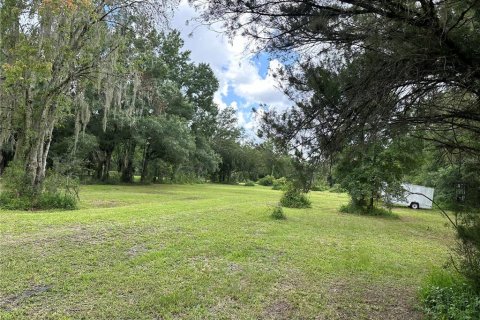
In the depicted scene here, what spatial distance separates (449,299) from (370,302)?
834mm

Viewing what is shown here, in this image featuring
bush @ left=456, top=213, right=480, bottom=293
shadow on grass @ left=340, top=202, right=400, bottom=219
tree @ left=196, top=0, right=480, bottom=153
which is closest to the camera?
tree @ left=196, top=0, right=480, bottom=153

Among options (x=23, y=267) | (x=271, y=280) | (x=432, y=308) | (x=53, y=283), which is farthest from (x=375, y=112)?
(x=23, y=267)

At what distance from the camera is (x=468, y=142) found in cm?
443

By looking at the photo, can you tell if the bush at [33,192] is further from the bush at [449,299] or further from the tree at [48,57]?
the bush at [449,299]

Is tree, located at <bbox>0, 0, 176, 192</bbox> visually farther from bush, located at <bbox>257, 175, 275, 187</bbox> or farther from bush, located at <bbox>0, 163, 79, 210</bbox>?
bush, located at <bbox>257, 175, 275, 187</bbox>

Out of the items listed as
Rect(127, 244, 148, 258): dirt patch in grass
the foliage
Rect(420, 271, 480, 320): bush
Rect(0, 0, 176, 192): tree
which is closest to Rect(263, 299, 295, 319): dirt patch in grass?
Rect(420, 271, 480, 320): bush

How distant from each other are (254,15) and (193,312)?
3.01 meters

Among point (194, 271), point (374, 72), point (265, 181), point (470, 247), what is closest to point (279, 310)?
point (194, 271)

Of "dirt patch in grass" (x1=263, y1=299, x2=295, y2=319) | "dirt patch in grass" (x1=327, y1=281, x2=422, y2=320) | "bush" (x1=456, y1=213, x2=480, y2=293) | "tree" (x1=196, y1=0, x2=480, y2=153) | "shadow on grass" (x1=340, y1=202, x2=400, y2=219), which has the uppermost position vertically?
"tree" (x1=196, y1=0, x2=480, y2=153)

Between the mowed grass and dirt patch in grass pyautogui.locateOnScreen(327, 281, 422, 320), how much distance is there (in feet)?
0.04

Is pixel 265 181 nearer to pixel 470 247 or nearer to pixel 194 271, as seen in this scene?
pixel 194 271

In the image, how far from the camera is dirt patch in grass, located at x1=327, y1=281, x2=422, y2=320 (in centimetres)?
389

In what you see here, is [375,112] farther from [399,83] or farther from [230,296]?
[230,296]

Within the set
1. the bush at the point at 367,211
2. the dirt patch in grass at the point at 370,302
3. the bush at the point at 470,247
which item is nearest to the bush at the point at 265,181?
the bush at the point at 367,211
